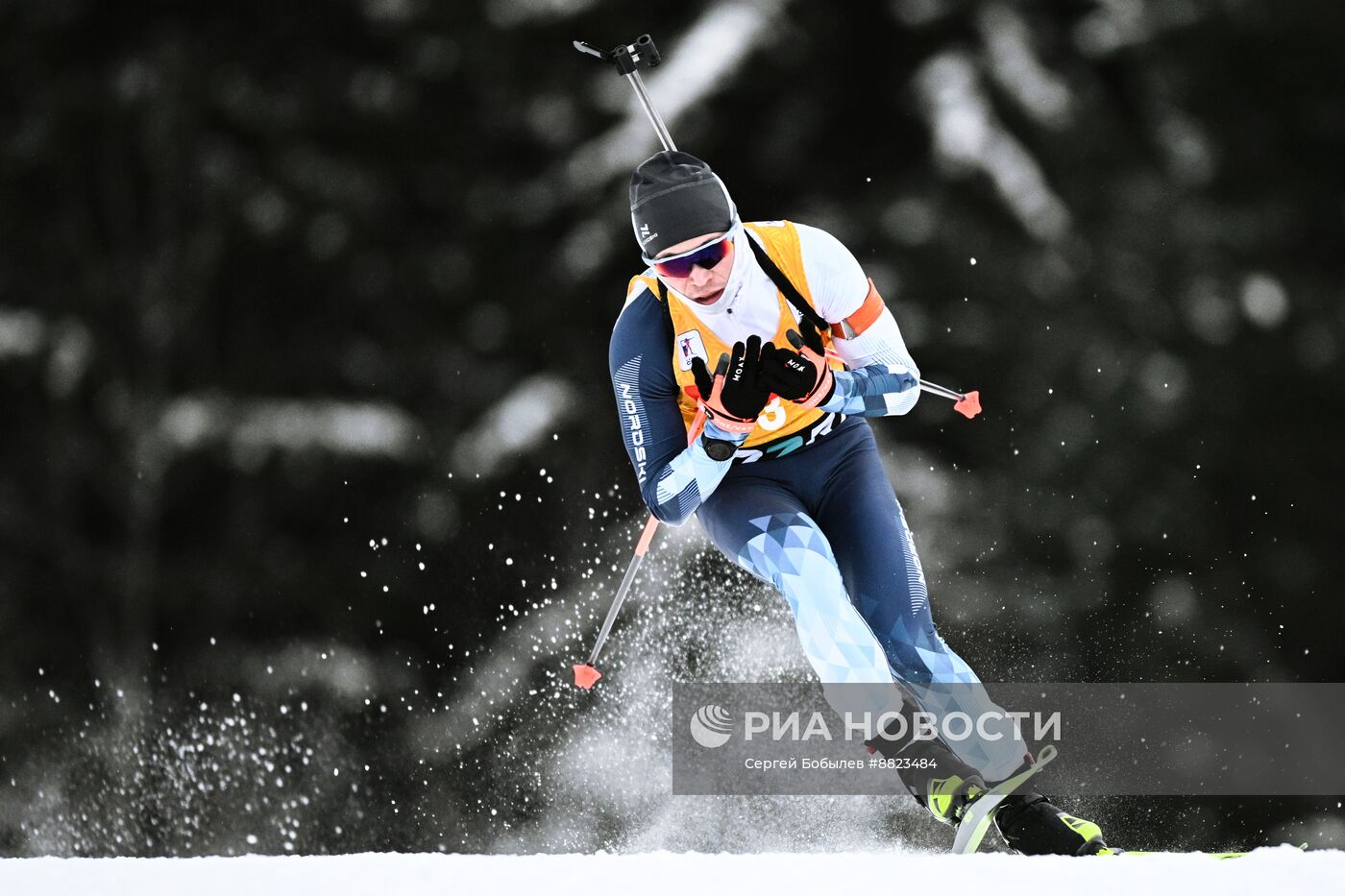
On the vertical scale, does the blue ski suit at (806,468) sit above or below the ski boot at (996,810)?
above

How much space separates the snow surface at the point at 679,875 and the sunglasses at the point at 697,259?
3.65 ft

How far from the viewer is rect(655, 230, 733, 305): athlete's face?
2.43 m

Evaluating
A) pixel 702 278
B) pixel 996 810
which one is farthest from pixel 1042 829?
pixel 702 278

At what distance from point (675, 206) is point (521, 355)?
2.03 meters

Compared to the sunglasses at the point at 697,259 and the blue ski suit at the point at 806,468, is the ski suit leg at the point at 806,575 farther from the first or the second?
the sunglasses at the point at 697,259

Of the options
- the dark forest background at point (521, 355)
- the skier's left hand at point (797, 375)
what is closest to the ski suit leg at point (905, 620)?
the skier's left hand at point (797, 375)

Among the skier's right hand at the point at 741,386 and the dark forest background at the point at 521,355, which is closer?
the skier's right hand at the point at 741,386

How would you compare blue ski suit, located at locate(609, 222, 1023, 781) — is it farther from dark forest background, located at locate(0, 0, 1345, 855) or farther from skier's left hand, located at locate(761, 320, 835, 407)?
dark forest background, located at locate(0, 0, 1345, 855)

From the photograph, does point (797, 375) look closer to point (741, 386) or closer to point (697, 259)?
point (741, 386)

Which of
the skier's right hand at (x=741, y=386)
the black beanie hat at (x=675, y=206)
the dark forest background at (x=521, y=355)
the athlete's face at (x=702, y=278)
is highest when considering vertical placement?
the black beanie hat at (x=675, y=206)

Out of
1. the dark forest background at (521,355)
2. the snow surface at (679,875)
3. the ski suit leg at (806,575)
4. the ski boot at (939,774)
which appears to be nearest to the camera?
the snow surface at (679,875)

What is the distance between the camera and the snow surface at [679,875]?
1.77 m

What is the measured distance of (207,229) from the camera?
4.56 m

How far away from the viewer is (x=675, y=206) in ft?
Result: 7.98
